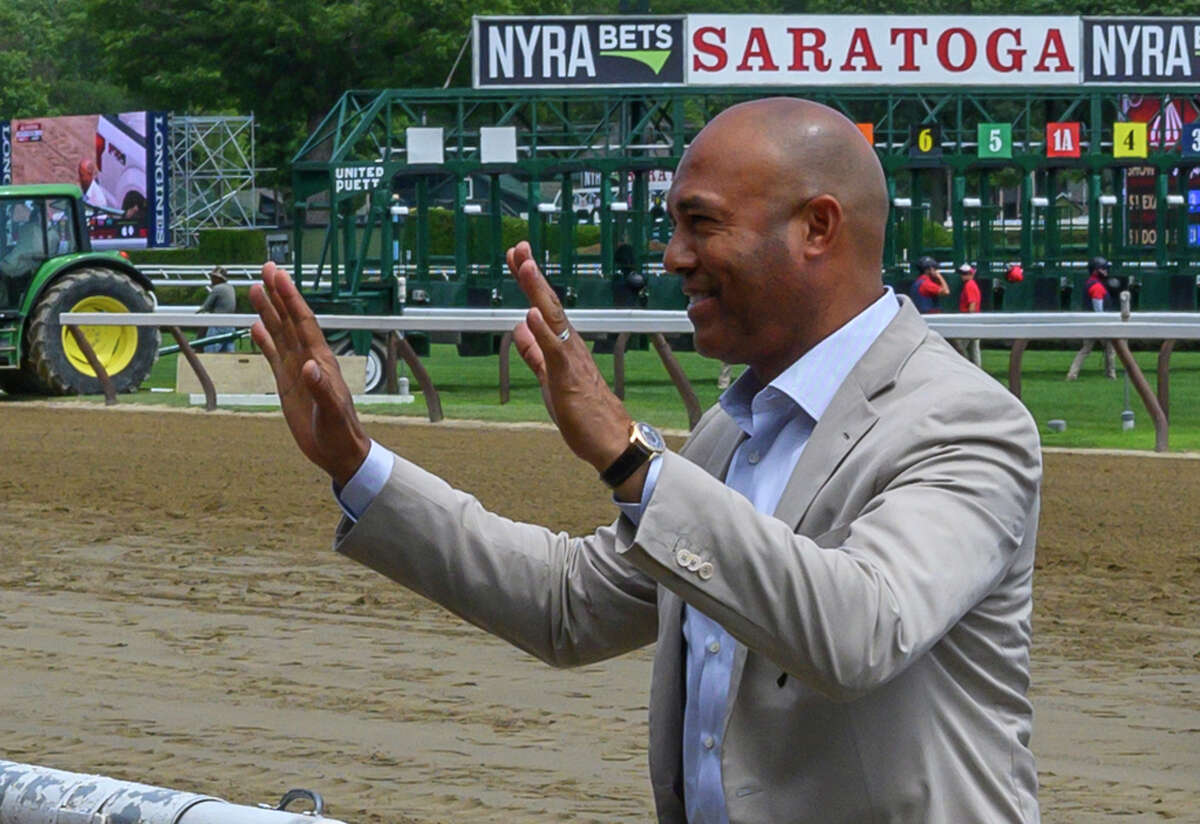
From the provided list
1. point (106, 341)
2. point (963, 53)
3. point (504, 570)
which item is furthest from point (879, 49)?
point (504, 570)

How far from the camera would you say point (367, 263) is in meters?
25.4

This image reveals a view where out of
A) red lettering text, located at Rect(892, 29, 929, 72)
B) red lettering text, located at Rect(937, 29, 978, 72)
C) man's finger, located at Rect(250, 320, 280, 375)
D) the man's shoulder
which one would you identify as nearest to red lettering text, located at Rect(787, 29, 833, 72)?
red lettering text, located at Rect(892, 29, 929, 72)

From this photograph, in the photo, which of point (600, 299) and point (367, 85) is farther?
point (367, 85)

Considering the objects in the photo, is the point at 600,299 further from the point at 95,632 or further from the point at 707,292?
the point at 707,292

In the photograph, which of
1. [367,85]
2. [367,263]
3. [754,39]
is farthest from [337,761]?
[367,85]

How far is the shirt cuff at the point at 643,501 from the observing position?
206cm

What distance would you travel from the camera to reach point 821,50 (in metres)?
27.4

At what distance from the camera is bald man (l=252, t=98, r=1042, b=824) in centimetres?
204

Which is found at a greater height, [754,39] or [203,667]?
[754,39]

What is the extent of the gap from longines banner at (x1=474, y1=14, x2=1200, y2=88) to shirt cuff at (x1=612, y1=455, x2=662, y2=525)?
24705mm

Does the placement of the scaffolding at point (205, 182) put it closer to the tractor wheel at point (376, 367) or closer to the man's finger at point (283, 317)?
the tractor wheel at point (376, 367)

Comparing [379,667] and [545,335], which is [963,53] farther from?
[545,335]

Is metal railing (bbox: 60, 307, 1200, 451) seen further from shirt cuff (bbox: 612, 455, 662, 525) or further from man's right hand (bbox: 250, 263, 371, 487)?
shirt cuff (bbox: 612, 455, 662, 525)

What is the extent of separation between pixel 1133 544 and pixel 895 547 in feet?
27.4
